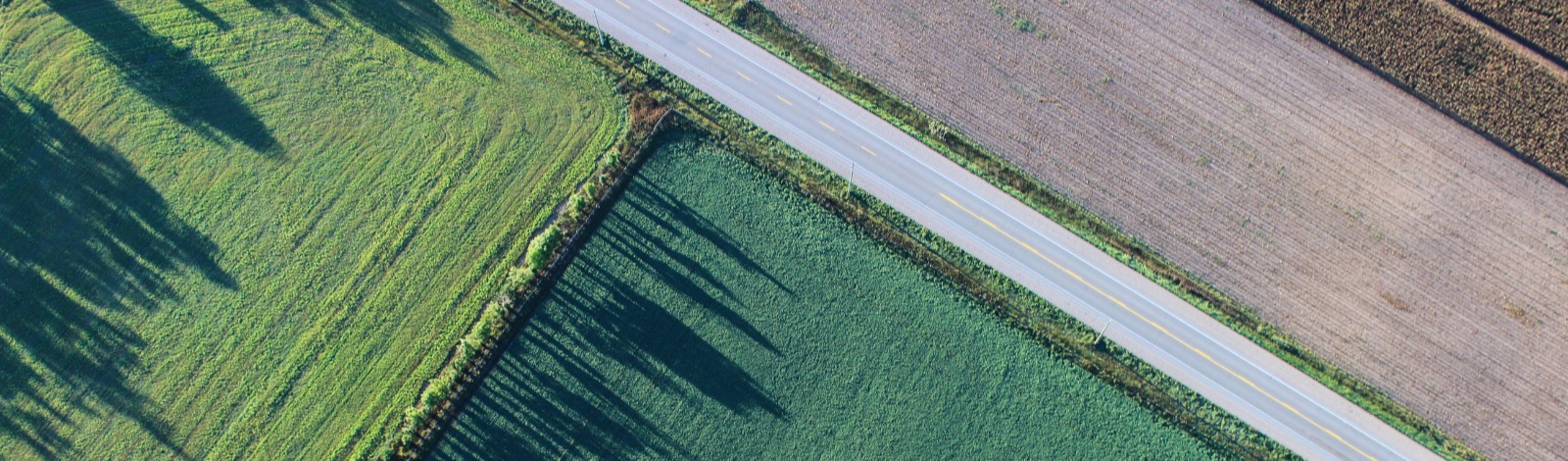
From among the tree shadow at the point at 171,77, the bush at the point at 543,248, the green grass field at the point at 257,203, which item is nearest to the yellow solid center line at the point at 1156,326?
the bush at the point at 543,248

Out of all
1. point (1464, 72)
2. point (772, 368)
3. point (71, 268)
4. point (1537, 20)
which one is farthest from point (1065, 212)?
point (71, 268)

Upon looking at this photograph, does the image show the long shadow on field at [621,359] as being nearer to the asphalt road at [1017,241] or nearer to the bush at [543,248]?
the bush at [543,248]

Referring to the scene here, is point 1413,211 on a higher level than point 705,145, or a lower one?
higher

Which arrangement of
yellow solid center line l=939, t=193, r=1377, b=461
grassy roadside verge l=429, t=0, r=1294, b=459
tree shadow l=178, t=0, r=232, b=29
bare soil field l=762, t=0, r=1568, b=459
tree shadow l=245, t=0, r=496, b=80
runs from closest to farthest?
grassy roadside verge l=429, t=0, r=1294, b=459 → yellow solid center line l=939, t=193, r=1377, b=461 → bare soil field l=762, t=0, r=1568, b=459 → tree shadow l=245, t=0, r=496, b=80 → tree shadow l=178, t=0, r=232, b=29

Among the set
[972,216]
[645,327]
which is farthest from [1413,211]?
[645,327]

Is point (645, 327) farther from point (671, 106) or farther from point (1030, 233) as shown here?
point (1030, 233)

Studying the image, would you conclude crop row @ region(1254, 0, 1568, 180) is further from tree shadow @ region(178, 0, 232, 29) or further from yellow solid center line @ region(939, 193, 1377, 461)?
tree shadow @ region(178, 0, 232, 29)

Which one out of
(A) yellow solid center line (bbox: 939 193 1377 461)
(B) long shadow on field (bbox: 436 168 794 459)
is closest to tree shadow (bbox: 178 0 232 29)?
(B) long shadow on field (bbox: 436 168 794 459)
